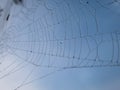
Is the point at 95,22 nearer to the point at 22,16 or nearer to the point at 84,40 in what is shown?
the point at 84,40

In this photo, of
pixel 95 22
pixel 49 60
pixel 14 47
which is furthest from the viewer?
pixel 14 47

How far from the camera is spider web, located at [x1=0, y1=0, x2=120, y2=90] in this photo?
1.08 metres

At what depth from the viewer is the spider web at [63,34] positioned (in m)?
1.08

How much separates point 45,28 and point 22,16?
6.2 inches

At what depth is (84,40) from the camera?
114 centimetres

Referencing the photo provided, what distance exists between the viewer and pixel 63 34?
3.95 ft

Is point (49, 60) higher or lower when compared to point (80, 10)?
lower

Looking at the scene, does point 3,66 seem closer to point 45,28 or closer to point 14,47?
point 14,47

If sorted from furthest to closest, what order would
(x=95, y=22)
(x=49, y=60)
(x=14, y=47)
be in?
(x=14, y=47) → (x=49, y=60) → (x=95, y=22)

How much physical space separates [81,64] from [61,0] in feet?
0.98

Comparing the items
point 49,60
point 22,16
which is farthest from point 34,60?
point 22,16

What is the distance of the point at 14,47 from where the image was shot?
51.9 inches

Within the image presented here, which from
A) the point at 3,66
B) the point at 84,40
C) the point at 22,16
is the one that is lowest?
the point at 3,66

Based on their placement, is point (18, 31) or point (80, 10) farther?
point (18, 31)
